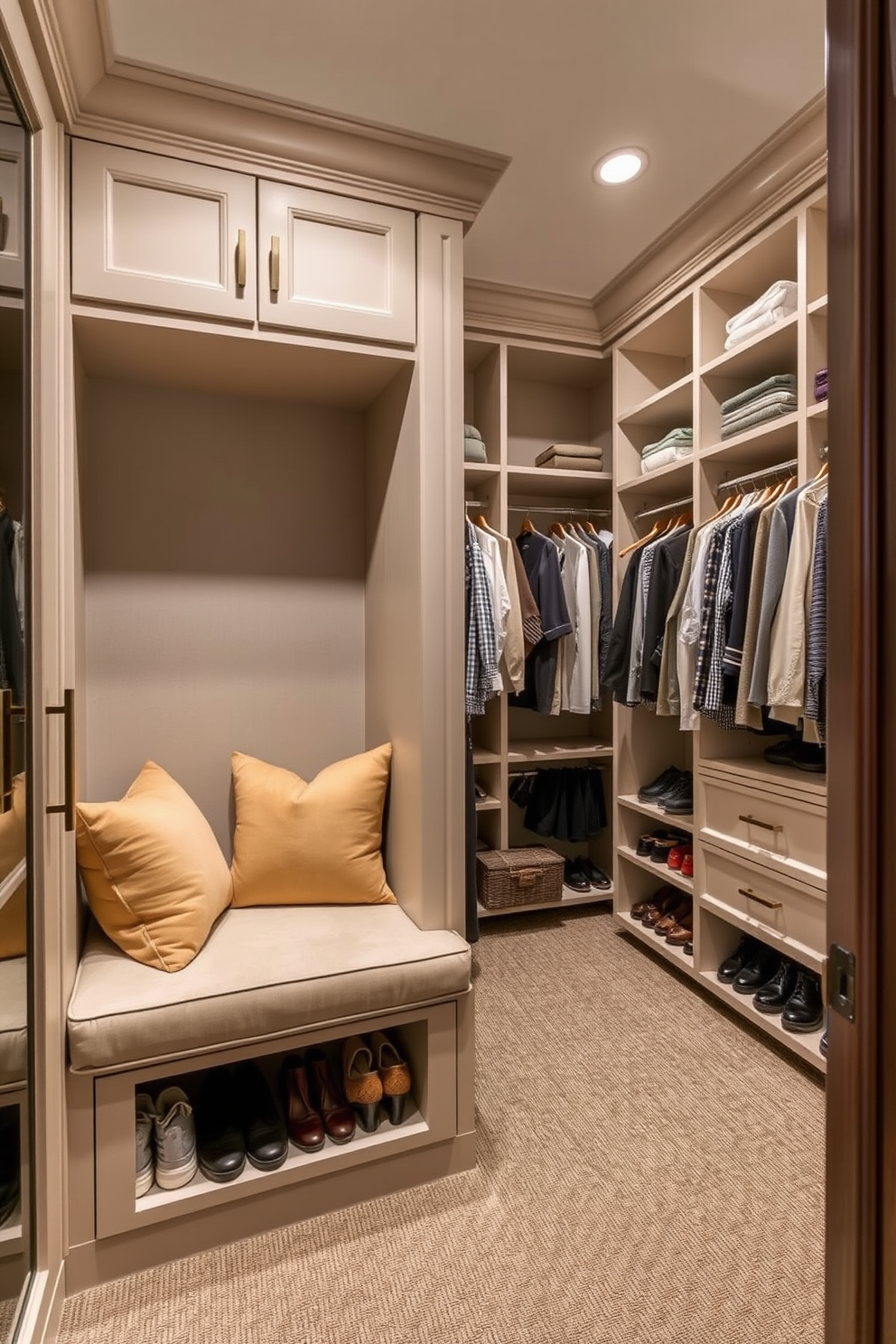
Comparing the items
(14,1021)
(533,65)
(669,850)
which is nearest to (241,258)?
(533,65)

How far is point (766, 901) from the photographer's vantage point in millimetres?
2264

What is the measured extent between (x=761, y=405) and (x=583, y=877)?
2178mm

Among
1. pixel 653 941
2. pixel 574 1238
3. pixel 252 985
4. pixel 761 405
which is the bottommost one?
pixel 574 1238

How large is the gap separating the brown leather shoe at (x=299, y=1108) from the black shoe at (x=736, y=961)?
1.50 m

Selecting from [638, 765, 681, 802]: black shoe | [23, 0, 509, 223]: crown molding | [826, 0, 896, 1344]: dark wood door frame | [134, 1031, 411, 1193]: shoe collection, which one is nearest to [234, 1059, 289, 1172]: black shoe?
[134, 1031, 411, 1193]: shoe collection

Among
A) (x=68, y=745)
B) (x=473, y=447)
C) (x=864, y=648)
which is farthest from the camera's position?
(x=473, y=447)

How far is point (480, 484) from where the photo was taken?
10.5 feet

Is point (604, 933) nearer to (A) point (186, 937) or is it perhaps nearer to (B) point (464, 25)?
(A) point (186, 937)

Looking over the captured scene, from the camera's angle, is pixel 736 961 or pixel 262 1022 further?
pixel 736 961

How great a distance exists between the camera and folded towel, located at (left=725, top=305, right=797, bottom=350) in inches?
89.3

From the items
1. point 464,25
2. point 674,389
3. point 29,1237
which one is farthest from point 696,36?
point 29,1237

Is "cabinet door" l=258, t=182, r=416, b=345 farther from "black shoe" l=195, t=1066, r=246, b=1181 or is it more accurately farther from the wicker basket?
the wicker basket

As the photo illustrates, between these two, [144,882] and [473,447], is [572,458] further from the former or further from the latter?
[144,882]

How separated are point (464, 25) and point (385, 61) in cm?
21
